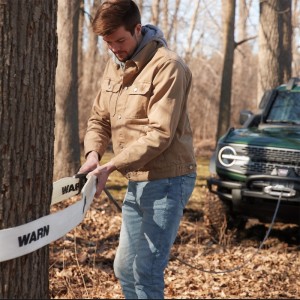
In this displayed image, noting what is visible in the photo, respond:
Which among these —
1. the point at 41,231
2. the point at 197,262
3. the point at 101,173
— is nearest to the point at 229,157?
the point at 197,262

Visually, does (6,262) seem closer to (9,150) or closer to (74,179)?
(9,150)

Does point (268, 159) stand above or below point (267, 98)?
below

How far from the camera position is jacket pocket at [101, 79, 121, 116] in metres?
3.36

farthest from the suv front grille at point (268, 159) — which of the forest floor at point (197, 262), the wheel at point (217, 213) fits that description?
the forest floor at point (197, 262)

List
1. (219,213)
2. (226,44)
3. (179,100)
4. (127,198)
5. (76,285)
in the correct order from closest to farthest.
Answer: (179,100) → (127,198) → (76,285) → (219,213) → (226,44)

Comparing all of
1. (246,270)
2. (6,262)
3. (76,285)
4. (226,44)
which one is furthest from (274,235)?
(226,44)

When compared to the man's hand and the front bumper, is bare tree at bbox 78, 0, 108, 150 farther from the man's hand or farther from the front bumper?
the man's hand

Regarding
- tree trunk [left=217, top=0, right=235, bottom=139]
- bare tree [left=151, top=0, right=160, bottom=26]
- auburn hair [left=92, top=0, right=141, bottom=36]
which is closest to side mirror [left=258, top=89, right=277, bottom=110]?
auburn hair [left=92, top=0, right=141, bottom=36]

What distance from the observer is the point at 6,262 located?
2475 mm

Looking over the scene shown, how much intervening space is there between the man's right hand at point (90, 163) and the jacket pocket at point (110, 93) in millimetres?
275

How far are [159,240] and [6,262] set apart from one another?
1.01 m

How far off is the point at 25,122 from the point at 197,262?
3839mm

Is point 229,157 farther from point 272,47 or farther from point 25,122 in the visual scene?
point 272,47

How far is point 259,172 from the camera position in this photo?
629cm
